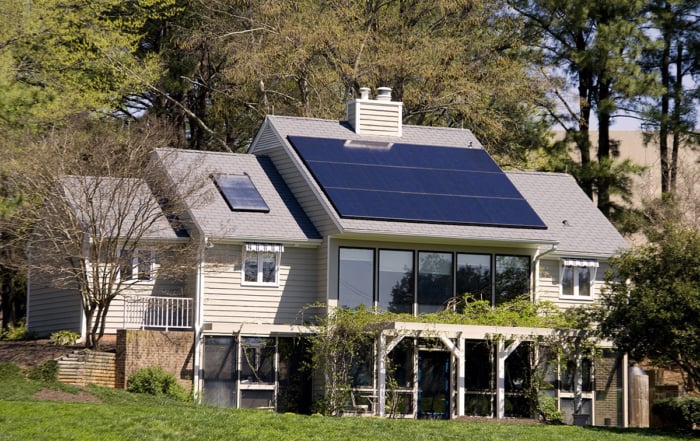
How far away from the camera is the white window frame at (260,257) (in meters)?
33.2

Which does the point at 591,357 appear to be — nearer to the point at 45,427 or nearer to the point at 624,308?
the point at 624,308

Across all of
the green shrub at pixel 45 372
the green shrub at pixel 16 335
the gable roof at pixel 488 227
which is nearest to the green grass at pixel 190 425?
the green shrub at pixel 45 372

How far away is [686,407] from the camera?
29625mm

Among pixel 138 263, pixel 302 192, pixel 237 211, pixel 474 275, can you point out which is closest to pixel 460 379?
pixel 474 275

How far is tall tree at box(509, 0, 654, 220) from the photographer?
147ft

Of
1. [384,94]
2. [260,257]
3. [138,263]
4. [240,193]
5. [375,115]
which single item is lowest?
[138,263]

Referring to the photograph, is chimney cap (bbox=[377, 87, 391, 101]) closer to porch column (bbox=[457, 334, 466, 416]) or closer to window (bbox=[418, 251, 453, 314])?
window (bbox=[418, 251, 453, 314])

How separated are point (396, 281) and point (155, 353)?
660 cm

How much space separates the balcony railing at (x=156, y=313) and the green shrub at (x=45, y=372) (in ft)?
10.9

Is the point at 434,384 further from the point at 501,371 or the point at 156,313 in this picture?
the point at 156,313

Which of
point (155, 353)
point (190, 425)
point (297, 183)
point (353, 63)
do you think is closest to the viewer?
point (190, 425)

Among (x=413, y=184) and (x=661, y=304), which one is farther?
(x=413, y=184)

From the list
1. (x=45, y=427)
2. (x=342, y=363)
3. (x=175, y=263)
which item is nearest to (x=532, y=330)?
(x=342, y=363)

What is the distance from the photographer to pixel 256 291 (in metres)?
33.4
